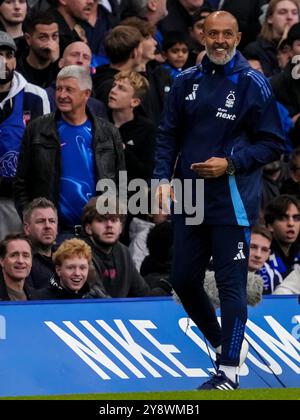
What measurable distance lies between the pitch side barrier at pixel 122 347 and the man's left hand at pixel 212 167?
143 cm

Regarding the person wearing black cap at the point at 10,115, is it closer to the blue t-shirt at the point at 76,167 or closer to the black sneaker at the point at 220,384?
the blue t-shirt at the point at 76,167

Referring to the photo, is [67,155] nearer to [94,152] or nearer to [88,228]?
[94,152]

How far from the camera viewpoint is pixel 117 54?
14.5 metres

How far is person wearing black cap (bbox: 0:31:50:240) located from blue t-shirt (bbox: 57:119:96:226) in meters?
0.54

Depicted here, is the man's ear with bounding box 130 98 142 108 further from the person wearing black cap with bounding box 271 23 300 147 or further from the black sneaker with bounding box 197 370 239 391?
the black sneaker with bounding box 197 370 239 391

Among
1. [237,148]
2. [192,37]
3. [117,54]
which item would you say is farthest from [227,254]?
[192,37]

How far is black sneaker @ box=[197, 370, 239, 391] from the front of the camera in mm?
9384

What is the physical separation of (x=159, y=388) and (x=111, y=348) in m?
0.53

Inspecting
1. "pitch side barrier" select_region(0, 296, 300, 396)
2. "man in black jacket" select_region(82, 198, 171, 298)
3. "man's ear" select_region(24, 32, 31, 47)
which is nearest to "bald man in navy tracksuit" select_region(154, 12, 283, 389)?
"pitch side barrier" select_region(0, 296, 300, 396)

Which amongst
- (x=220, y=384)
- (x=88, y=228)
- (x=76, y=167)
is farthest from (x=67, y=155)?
(x=220, y=384)

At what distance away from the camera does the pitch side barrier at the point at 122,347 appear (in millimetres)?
9781

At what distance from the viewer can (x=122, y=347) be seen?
10156 millimetres

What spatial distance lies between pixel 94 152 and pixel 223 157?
3.27m
